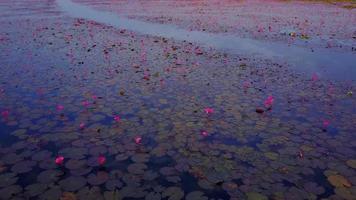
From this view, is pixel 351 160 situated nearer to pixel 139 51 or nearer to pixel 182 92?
pixel 182 92

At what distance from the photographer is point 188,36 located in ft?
68.6

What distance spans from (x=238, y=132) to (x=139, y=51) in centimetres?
962

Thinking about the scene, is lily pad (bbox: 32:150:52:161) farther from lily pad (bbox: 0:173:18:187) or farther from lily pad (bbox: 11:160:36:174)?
lily pad (bbox: 0:173:18:187)

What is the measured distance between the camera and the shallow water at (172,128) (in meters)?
5.88

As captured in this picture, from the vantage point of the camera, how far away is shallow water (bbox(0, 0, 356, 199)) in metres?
5.88

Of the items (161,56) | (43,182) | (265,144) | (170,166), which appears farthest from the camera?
(161,56)

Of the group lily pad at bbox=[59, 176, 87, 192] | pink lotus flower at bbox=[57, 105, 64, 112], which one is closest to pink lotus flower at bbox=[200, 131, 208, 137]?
lily pad at bbox=[59, 176, 87, 192]

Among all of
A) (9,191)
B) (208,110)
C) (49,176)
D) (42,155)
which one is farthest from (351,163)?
(9,191)

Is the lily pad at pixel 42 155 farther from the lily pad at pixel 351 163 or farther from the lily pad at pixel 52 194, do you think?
the lily pad at pixel 351 163

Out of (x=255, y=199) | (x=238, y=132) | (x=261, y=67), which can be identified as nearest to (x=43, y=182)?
(x=255, y=199)

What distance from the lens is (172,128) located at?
8.05m

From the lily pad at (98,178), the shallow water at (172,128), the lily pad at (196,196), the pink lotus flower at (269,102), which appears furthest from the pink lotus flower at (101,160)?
the pink lotus flower at (269,102)

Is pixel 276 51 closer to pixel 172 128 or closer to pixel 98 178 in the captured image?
pixel 172 128

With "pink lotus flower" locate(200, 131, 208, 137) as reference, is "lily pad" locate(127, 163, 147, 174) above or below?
below
